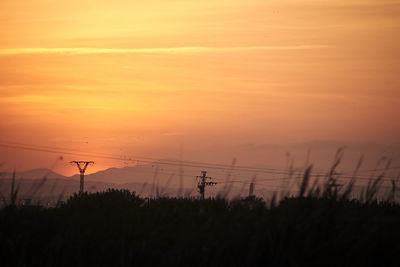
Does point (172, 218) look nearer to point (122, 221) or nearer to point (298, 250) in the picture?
point (122, 221)

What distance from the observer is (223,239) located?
8.90 meters

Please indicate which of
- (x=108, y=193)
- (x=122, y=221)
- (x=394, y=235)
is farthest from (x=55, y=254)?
(x=108, y=193)

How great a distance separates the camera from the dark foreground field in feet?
28.2

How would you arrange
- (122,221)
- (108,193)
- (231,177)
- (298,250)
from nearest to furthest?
1. (298,250)
2. (231,177)
3. (122,221)
4. (108,193)

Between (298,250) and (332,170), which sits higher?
(332,170)

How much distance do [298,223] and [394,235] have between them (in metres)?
1.64

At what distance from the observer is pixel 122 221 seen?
10875 mm

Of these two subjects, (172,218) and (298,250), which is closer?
(298,250)

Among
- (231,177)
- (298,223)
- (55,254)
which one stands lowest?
(55,254)

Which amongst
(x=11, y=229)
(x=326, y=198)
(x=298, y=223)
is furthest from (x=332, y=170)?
(x=11, y=229)

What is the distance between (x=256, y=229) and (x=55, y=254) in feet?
10.9

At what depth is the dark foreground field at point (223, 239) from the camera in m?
8.59

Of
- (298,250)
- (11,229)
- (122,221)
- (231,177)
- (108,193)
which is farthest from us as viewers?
(108,193)

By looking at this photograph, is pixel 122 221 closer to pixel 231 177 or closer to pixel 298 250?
pixel 231 177
